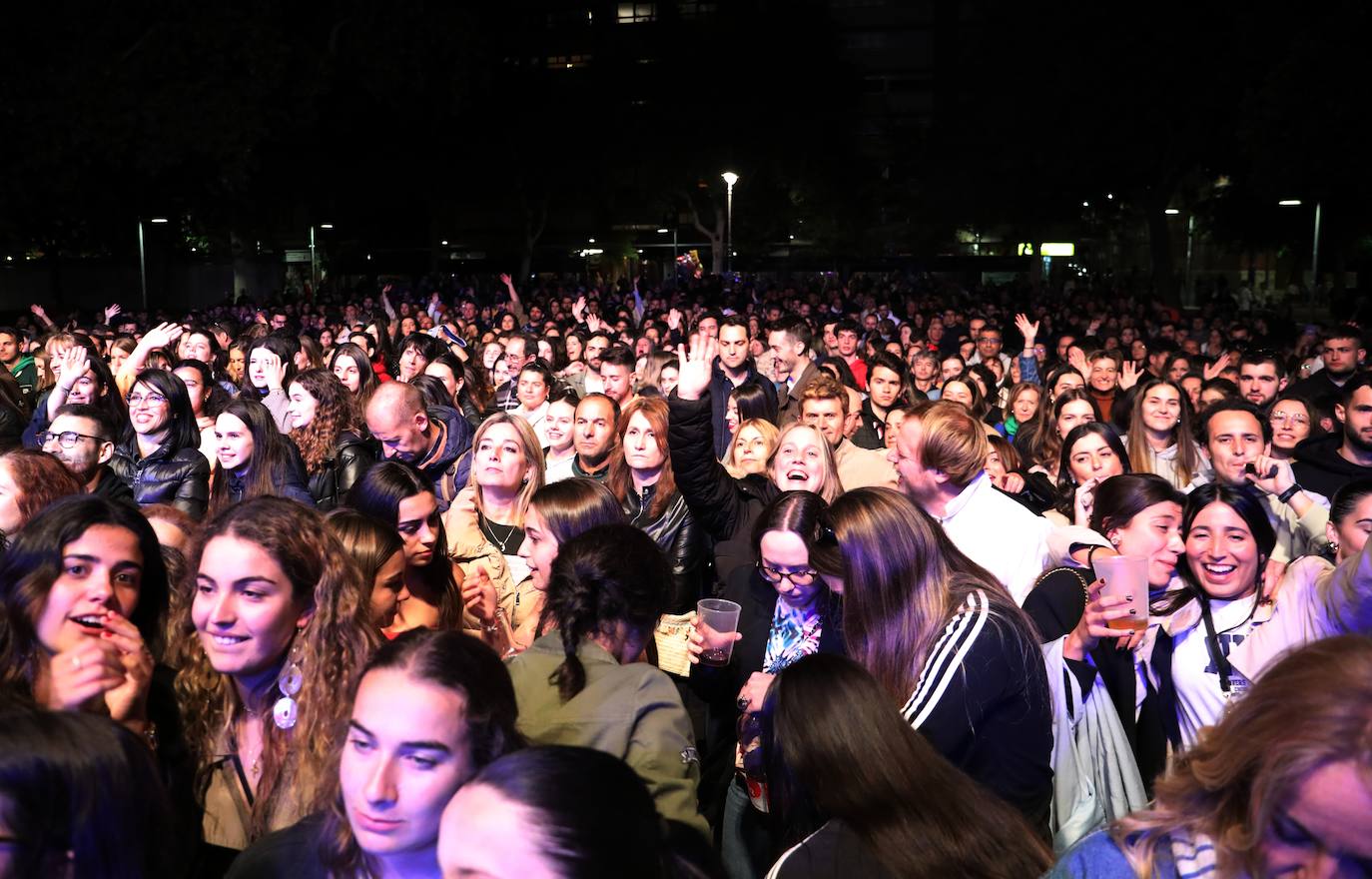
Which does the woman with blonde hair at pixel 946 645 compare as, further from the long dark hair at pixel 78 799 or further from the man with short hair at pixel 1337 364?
the man with short hair at pixel 1337 364

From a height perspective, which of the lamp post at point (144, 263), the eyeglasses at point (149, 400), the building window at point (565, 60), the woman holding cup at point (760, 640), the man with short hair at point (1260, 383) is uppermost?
the building window at point (565, 60)

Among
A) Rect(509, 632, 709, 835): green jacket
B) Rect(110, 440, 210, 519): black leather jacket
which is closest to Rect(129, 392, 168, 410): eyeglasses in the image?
Rect(110, 440, 210, 519): black leather jacket

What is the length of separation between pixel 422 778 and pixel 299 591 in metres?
0.98

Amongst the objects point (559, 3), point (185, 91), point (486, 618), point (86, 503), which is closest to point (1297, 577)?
point (486, 618)

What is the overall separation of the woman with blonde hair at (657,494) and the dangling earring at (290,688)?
8.81 ft

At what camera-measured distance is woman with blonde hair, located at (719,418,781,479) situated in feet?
22.8

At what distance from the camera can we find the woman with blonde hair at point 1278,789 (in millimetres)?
1883

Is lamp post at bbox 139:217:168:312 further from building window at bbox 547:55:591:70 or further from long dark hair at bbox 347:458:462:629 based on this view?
building window at bbox 547:55:591:70

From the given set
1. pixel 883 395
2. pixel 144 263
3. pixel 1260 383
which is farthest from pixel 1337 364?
pixel 144 263

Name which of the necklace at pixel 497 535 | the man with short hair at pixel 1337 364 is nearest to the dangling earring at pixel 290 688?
the necklace at pixel 497 535

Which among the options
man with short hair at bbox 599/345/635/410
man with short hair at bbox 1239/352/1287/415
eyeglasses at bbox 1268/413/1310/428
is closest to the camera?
eyeglasses at bbox 1268/413/1310/428

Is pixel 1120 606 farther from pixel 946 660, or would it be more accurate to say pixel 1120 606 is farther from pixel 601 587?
pixel 601 587

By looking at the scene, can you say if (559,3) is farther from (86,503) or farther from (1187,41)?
(86,503)

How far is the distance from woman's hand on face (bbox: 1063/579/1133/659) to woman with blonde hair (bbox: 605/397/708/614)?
209 centimetres
